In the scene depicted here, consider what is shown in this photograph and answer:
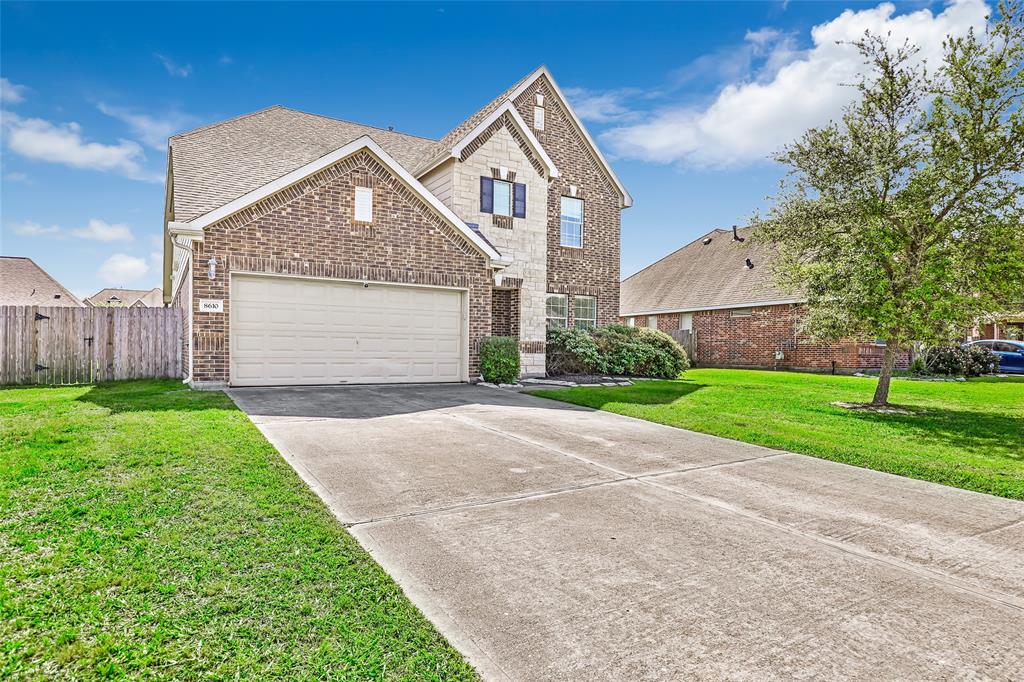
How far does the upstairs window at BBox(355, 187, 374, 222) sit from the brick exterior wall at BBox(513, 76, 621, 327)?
276 inches

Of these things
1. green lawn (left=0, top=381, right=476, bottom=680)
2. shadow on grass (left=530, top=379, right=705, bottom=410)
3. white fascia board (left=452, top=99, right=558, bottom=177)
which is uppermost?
white fascia board (left=452, top=99, right=558, bottom=177)

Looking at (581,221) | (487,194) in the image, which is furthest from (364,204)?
(581,221)

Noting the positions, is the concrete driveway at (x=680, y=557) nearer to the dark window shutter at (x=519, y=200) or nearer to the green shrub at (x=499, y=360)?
the green shrub at (x=499, y=360)

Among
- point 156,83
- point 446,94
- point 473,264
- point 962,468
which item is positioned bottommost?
point 962,468

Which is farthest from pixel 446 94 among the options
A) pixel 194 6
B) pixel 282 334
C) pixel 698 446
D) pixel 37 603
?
pixel 37 603

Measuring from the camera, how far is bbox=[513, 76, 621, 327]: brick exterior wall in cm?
1848

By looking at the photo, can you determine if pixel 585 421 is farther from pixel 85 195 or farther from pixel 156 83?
pixel 85 195

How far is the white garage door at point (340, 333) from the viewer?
11.7 metres

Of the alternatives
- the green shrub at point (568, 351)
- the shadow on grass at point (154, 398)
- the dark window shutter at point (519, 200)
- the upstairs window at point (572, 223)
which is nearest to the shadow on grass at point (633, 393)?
the green shrub at point (568, 351)

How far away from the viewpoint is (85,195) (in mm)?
22172

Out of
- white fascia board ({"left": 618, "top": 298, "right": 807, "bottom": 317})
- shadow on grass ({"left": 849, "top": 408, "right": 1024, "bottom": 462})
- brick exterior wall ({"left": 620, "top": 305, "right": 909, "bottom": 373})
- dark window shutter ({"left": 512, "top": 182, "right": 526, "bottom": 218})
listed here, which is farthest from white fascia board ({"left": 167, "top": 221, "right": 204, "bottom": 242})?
brick exterior wall ({"left": 620, "top": 305, "right": 909, "bottom": 373})

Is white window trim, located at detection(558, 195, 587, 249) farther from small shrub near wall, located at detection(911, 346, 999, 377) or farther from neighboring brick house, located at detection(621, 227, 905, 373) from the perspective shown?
small shrub near wall, located at detection(911, 346, 999, 377)

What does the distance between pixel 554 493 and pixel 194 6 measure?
15024mm

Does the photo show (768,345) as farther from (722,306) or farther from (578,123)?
(578,123)
